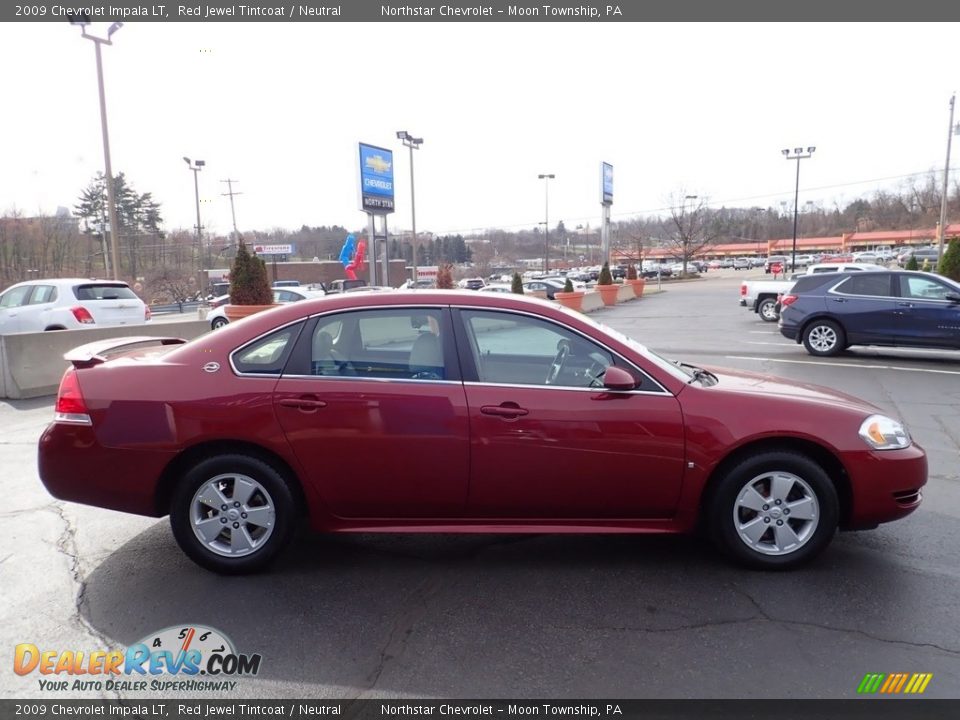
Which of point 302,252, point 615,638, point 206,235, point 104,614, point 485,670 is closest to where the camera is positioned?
point 485,670

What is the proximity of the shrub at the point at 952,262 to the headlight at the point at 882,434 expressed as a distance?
20398mm

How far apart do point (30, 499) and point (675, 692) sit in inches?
195

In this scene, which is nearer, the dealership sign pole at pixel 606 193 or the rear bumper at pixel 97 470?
the rear bumper at pixel 97 470

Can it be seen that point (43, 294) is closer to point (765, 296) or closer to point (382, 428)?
point (382, 428)

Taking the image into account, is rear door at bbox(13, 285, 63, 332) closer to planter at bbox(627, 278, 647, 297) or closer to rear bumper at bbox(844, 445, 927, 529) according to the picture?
rear bumper at bbox(844, 445, 927, 529)

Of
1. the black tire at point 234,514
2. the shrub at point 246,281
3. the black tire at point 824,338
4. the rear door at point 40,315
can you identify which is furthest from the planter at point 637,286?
the black tire at point 234,514

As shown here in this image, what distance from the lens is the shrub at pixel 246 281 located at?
613 inches

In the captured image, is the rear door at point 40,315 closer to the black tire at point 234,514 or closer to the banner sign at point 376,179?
the black tire at point 234,514

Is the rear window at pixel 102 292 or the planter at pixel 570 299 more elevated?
the rear window at pixel 102 292

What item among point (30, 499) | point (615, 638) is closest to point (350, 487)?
point (615, 638)

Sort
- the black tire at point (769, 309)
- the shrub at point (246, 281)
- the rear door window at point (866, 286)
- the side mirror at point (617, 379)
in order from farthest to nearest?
the black tire at point (769, 309) < the shrub at point (246, 281) < the rear door window at point (866, 286) < the side mirror at point (617, 379)

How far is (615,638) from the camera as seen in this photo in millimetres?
3135

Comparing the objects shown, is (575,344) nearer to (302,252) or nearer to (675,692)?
(675,692)

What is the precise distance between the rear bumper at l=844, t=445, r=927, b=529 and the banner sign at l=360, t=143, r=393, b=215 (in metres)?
22.9
